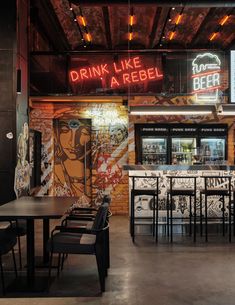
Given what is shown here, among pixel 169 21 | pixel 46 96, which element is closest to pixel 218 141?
pixel 169 21

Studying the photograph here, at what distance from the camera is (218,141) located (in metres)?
9.41

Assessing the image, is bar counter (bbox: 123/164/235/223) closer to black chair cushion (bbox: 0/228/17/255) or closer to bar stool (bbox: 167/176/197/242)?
bar stool (bbox: 167/176/197/242)

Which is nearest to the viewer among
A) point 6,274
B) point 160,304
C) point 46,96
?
point 160,304

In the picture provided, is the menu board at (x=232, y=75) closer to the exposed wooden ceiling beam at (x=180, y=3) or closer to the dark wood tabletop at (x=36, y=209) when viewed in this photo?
the exposed wooden ceiling beam at (x=180, y=3)

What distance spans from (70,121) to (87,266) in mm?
4898

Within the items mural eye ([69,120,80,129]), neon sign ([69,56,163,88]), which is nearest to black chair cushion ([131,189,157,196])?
neon sign ([69,56,163,88])

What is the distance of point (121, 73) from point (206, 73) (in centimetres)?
176

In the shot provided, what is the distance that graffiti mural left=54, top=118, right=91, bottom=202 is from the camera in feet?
31.2

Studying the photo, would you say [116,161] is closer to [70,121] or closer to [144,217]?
[70,121]

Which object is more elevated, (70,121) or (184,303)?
(70,121)

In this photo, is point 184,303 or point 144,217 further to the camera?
point 144,217

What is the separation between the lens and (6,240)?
446 centimetres

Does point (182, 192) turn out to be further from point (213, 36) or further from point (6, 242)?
point (213, 36)

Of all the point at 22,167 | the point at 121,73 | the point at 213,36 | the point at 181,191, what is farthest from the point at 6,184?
the point at 213,36
